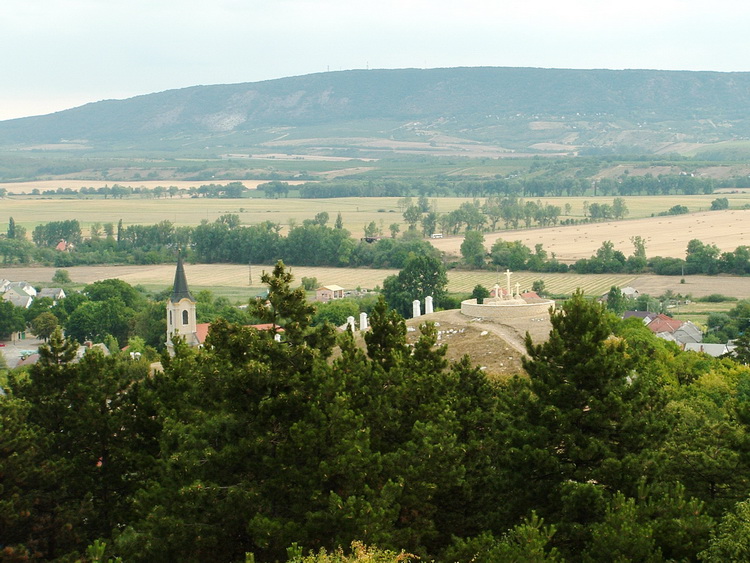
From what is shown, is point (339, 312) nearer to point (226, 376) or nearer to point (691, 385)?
point (691, 385)

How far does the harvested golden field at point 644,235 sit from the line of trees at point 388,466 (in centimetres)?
10079

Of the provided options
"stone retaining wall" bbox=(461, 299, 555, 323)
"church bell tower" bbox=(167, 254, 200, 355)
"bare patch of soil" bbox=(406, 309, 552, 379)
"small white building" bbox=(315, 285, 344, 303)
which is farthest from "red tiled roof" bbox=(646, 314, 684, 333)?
"bare patch of soil" bbox=(406, 309, 552, 379)

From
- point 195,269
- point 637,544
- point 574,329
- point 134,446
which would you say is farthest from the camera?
point 195,269

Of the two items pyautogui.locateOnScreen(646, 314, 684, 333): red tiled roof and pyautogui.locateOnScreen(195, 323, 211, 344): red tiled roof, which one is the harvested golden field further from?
pyautogui.locateOnScreen(195, 323, 211, 344): red tiled roof

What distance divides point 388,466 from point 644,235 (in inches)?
5048

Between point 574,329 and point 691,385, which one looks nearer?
point 574,329

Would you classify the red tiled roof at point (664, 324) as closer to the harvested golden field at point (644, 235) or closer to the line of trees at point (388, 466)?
the harvested golden field at point (644, 235)

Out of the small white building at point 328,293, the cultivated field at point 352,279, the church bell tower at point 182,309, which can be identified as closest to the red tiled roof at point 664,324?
the cultivated field at point 352,279

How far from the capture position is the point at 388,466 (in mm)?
25453

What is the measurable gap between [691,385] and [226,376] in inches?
739

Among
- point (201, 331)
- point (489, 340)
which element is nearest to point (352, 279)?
point (201, 331)

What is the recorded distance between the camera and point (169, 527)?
24.6 metres

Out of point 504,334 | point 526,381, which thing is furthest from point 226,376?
point 504,334

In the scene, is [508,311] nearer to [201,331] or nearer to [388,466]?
[388,466]
